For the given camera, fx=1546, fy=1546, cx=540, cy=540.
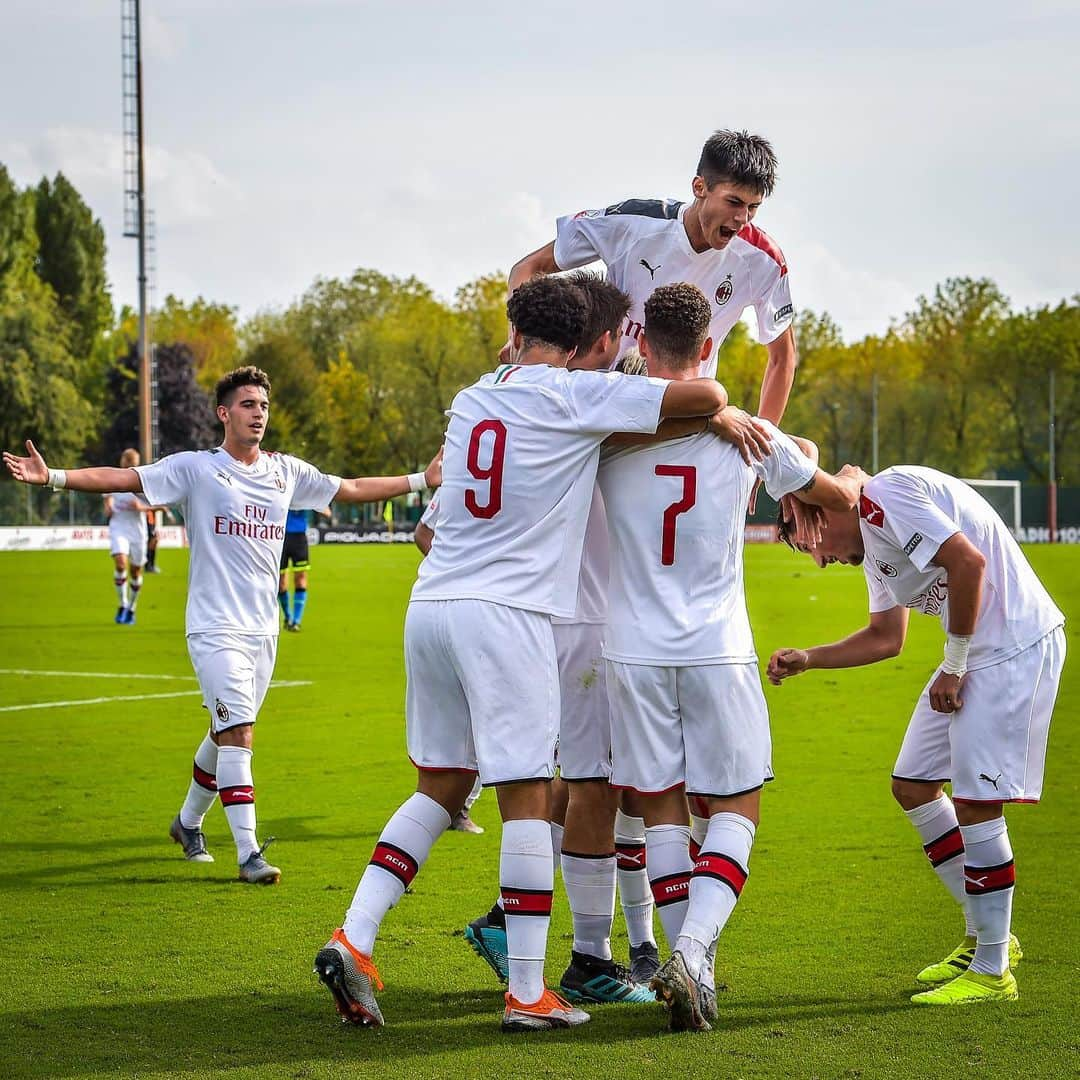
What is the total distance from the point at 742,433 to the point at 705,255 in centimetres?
140

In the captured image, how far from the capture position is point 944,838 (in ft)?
19.2

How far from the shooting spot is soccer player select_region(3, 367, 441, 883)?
7770mm

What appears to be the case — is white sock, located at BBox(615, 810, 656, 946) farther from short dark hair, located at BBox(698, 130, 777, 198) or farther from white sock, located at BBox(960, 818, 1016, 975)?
short dark hair, located at BBox(698, 130, 777, 198)

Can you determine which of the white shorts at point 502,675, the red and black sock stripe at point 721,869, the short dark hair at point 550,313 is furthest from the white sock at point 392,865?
the short dark hair at point 550,313

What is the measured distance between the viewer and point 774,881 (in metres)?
7.30

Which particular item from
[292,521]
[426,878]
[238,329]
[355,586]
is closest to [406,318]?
[238,329]

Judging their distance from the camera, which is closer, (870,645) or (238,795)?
(870,645)

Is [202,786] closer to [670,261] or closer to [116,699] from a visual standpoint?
[670,261]

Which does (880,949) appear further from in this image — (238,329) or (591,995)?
(238,329)

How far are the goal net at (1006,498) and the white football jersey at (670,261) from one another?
66.3m

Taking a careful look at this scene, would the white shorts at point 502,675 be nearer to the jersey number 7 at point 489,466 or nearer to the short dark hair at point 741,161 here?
the jersey number 7 at point 489,466

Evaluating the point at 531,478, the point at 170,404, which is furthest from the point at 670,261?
the point at 170,404

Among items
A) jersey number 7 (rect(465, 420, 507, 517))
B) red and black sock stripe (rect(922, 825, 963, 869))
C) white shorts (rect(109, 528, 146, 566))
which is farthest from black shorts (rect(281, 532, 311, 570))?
jersey number 7 (rect(465, 420, 507, 517))

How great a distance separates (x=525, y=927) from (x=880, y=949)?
69.8 inches
